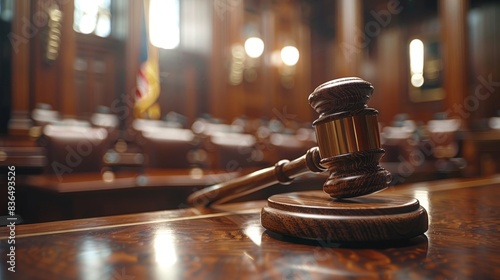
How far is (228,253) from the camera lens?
0.51 meters

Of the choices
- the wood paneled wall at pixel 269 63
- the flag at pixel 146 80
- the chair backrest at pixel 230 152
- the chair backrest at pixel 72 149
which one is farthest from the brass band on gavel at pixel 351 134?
the flag at pixel 146 80

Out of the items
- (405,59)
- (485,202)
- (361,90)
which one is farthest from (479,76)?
(361,90)

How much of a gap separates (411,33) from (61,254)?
32.1 feet

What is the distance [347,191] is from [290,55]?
8.70 metres

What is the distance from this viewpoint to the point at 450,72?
6.88 m

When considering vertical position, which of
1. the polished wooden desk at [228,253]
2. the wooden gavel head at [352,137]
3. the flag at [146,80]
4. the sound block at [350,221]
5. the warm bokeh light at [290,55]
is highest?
the warm bokeh light at [290,55]

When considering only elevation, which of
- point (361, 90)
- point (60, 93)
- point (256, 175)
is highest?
point (60, 93)

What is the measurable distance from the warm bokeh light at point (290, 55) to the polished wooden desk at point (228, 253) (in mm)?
8459

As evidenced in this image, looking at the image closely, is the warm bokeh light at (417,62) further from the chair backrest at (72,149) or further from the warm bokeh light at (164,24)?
the chair backrest at (72,149)

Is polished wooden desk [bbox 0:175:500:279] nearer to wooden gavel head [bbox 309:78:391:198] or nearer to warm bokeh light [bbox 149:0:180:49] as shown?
wooden gavel head [bbox 309:78:391:198]

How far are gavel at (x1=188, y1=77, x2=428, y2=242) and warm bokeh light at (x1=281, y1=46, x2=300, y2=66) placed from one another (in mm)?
8484

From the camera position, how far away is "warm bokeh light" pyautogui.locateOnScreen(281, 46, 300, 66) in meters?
8.96

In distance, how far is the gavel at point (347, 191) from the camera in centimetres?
54

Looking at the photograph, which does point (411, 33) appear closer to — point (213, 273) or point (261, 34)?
point (261, 34)
